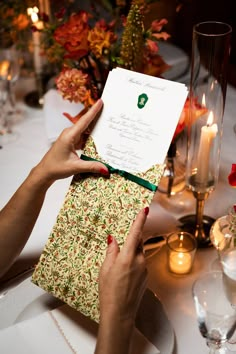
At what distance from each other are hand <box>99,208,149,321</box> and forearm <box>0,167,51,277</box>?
245 millimetres

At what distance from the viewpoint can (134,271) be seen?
0.81 metres

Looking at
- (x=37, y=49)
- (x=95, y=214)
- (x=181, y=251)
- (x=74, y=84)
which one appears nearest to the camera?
(x=95, y=214)

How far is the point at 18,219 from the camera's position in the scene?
1.02 m

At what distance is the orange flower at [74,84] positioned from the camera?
1226mm

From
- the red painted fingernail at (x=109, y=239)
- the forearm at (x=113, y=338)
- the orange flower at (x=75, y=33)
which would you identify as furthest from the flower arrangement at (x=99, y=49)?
the forearm at (x=113, y=338)

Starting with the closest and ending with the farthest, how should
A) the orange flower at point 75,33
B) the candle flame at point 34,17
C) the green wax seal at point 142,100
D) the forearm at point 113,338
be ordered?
1. the forearm at point 113,338
2. the green wax seal at point 142,100
3. the orange flower at point 75,33
4. the candle flame at point 34,17

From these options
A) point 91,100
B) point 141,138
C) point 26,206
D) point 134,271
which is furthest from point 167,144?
point 91,100

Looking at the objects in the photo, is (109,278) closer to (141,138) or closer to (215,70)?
(141,138)

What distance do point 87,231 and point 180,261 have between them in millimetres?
237

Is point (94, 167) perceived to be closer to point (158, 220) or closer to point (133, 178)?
point (133, 178)

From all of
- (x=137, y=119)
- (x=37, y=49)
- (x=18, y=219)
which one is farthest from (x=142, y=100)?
(x=37, y=49)

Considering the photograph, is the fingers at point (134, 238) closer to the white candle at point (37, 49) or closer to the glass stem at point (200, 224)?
the glass stem at point (200, 224)

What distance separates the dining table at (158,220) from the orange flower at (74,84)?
0.76 ft

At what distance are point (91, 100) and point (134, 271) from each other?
1.83 ft
